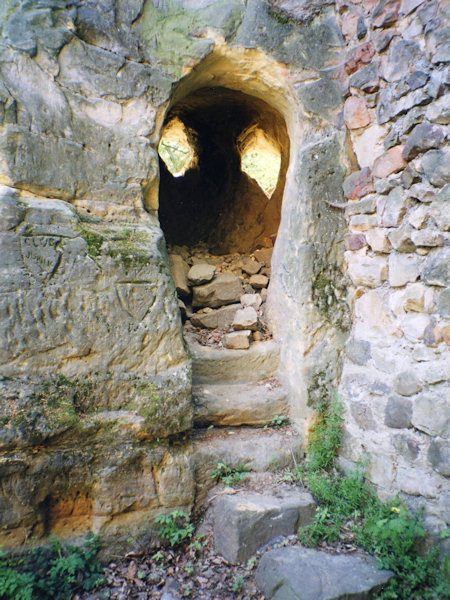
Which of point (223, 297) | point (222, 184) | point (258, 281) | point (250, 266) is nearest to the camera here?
point (223, 297)

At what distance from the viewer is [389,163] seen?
244cm

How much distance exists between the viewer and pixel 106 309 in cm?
232

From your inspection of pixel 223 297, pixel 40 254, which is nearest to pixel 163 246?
pixel 40 254

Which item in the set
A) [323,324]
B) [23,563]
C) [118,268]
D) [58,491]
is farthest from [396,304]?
[23,563]

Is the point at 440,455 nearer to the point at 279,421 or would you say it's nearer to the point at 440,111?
the point at 279,421

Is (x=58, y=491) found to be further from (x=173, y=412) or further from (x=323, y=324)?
(x=323, y=324)

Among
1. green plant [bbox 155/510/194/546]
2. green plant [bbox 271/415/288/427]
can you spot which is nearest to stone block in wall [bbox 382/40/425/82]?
green plant [bbox 271/415/288/427]

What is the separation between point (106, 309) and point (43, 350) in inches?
16.0

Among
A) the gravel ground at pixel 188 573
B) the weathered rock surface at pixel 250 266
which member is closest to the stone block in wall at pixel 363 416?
the gravel ground at pixel 188 573

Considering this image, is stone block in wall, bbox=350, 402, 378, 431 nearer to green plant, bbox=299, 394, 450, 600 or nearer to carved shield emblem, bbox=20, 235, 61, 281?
green plant, bbox=299, 394, 450, 600

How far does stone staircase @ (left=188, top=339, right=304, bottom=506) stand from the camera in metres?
2.58

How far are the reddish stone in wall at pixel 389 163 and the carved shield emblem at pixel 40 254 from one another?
→ 2041mm

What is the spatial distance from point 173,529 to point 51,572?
651 mm

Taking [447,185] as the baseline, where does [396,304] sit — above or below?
below
